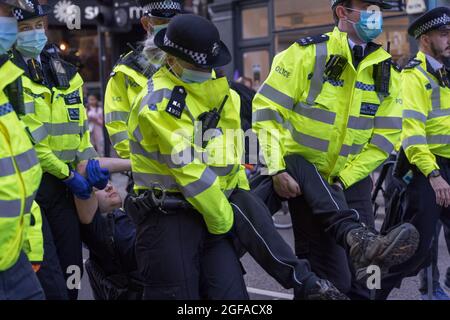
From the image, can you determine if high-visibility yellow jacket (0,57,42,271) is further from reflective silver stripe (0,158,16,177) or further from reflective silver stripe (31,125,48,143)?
reflective silver stripe (31,125,48,143)

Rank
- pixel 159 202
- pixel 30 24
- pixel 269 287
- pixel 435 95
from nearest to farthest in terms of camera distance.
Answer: pixel 159 202
pixel 30 24
pixel 435 95
pixel 269 287

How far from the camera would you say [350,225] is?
3.94m

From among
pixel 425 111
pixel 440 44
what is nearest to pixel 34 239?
pixel 425 111

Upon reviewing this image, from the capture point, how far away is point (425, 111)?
5012 millimetres

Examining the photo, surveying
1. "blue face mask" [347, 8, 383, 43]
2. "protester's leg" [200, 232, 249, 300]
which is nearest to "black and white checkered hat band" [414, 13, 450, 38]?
"blue face mask" [347, 8, 383, 43]

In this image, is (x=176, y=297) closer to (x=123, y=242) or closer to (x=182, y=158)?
(x=182, y=158)

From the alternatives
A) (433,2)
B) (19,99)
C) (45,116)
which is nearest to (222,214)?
(19,99)

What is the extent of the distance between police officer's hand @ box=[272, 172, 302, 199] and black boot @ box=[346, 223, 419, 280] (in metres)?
0.50

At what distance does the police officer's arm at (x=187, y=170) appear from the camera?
129 inches

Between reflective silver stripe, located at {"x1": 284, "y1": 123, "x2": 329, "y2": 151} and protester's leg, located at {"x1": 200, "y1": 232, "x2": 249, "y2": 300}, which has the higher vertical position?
reflective silver stripe, located at {"x1": 284, "y1": 123, "x2": 329, "y2": 151}

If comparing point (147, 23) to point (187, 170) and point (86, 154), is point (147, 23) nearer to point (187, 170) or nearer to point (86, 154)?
point (86, 154)

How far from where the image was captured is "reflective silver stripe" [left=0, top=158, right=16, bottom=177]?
264 centimetres

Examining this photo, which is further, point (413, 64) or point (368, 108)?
point (413, 64)

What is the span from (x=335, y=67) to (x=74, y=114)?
1.65 metres
